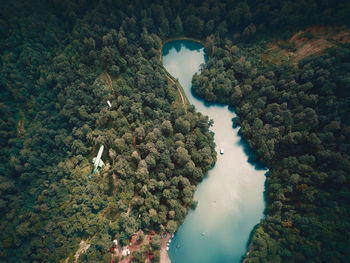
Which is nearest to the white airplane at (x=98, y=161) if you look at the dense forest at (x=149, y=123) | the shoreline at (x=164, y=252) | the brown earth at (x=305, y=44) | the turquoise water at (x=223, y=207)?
the dense forest at (x=149, y=123)

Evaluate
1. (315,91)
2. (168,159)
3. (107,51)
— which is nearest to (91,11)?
(107,51)

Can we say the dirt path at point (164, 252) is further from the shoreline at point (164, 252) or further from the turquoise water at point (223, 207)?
the turquoise water at point (223, 207)

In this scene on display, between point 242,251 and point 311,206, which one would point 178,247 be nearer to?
point 242,251

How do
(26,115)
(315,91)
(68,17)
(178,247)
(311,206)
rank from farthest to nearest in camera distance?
(68,17) < (26,115) < (315,91) < (178,247) < (311,206)

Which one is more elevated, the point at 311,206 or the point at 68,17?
the point at 68,17

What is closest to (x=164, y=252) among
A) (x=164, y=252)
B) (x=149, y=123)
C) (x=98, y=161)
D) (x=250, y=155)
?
(x=164, y=252)

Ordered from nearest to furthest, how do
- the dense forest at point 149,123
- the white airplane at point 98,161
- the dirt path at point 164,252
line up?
the dense forest at point 149,123 < the dirt path at point 164,252 < the white airplane at point 98,161

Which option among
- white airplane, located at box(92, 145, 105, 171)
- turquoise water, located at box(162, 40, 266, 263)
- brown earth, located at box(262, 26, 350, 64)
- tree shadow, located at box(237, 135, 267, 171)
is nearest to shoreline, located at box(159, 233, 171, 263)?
turquoise water, located at box(162, 40, 266, 263)
